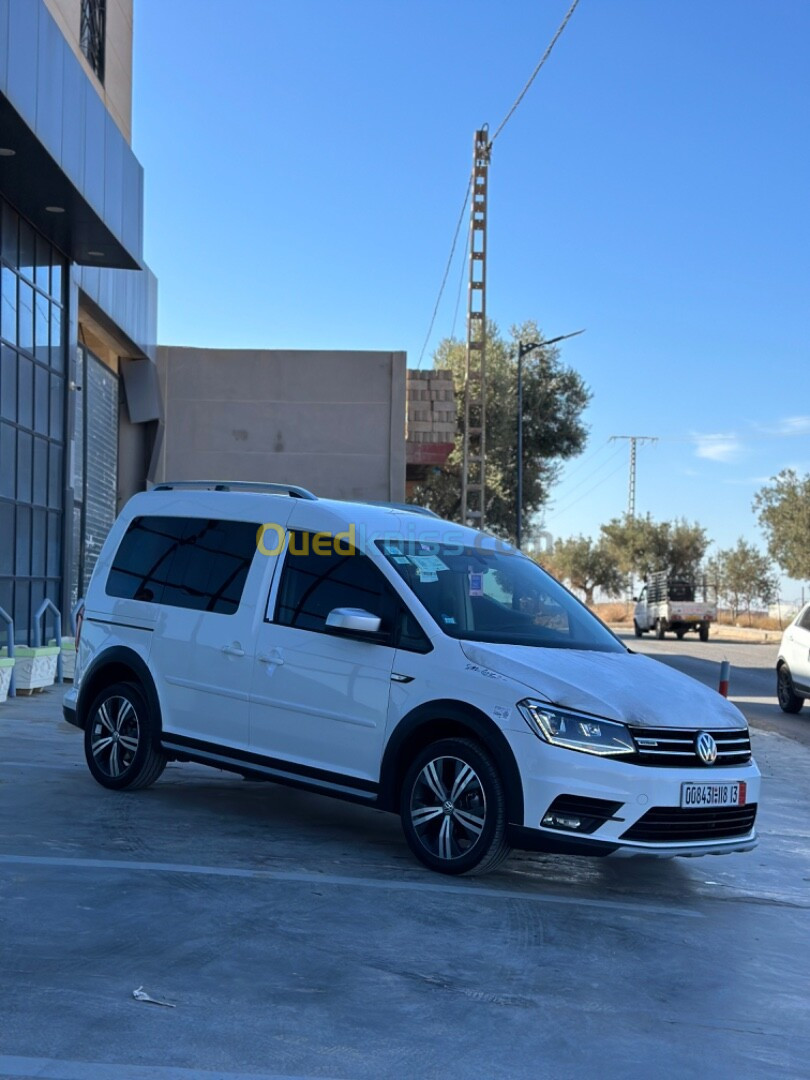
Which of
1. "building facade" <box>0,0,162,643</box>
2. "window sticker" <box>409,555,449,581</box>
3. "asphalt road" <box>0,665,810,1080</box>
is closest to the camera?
"asphalt road" <box>0,665,810,1080</box>

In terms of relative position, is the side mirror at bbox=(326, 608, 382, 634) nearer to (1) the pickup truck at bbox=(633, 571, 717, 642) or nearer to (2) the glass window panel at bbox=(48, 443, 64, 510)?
(2) the glass window panel at bbox=(48, 443, 64, 510)

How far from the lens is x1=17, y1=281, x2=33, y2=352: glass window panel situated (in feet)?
54.1

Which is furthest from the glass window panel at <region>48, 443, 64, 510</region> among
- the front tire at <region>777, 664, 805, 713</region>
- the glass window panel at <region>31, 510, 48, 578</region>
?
the front tire at <region>777, 664, 805, 713</region>

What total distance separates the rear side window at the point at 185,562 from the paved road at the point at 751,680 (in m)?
Answer: 8.55

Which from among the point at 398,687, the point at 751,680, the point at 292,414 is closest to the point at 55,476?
the point at 292,414

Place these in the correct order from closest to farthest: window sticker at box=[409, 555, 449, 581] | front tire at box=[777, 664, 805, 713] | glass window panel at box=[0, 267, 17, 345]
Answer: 1. window sticker at box=[409, 555, 449, 581]
2. glass window panel at box=[0, 267, 17, 345]
3. front tire at box=[777, 664, 805, 713]

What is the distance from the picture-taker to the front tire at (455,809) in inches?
238

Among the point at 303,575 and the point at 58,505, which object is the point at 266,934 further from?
the point at 58,505

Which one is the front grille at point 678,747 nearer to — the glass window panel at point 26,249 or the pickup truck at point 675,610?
the glass window panel at point 26,249

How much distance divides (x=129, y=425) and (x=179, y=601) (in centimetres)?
2083

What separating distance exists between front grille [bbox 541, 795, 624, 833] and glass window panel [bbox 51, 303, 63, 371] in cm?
1398

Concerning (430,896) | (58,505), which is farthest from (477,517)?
(430,896)

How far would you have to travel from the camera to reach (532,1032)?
13.7 feet

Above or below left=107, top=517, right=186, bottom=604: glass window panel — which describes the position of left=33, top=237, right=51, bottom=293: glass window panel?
above
